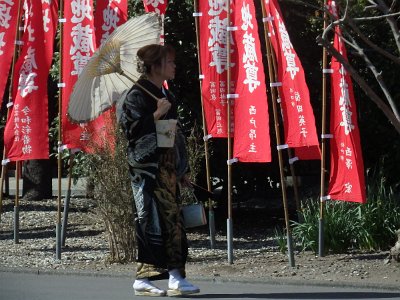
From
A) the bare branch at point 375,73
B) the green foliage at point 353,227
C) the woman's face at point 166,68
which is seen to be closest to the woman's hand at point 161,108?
the woman's face at point 166,68

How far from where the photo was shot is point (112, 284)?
9.24 m

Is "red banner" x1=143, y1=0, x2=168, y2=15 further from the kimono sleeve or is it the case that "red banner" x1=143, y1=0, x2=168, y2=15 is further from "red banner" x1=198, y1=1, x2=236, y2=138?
the kimono sleeve

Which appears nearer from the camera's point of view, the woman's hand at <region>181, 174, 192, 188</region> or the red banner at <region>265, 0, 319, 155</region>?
the woman's hand at <region>181, 174, 192, 188</region>

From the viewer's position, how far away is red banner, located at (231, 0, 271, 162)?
10.2 m

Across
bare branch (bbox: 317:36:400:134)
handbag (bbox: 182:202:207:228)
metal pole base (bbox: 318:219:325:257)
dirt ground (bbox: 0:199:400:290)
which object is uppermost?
bare branch (bbox: 317:36:400:134)

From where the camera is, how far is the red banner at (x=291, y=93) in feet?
33.0

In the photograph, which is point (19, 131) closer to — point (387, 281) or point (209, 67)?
point (209, 67)

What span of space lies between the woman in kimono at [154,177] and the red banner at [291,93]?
2.25 m

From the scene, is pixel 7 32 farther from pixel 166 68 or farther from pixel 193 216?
pixel 193 216

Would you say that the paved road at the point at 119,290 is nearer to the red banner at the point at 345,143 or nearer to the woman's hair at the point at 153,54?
the red banner at the point at 345,143

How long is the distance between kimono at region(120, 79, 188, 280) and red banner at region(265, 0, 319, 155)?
2.24m

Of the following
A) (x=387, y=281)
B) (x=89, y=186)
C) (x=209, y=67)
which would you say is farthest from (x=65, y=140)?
(x=387, y=281)

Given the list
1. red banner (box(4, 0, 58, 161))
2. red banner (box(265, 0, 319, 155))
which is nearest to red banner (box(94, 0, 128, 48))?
red banner (box(4, 0, 58, 161))

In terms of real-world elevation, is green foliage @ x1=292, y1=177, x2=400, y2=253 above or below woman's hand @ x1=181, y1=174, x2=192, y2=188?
below
